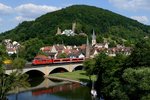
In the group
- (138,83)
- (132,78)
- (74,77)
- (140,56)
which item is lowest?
(74,77)

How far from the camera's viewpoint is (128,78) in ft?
171

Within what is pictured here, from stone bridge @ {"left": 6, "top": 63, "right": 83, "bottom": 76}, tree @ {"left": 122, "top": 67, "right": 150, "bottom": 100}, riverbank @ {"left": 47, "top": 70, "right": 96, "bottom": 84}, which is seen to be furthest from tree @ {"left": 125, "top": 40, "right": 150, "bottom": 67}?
stone bridge @ {"left": 6, "top": 63, "right": 83, "bottom": 76}

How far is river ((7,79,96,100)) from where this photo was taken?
7005cm

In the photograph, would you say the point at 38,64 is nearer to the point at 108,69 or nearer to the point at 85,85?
the point at 85,85

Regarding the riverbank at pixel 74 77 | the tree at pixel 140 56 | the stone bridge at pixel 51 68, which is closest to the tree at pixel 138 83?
the tree at pixel 140 56

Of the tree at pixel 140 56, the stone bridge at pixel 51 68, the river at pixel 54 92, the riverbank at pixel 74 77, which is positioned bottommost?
the river at pixel 54 92

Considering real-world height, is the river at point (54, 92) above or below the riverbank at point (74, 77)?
below

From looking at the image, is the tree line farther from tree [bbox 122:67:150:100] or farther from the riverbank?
the riverbank

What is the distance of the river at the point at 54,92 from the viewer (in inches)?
2758

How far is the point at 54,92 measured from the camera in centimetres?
7781

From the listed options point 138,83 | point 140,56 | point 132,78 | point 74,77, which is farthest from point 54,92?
point 138,83

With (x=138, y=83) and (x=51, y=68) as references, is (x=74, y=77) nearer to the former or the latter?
(x=51, y=68)

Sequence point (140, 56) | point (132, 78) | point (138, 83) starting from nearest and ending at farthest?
point (138, 83)
point (132, 78)
point (140, 56)

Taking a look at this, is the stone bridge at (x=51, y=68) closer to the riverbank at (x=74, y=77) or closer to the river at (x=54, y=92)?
the riverbank at (x=74, y=77)
